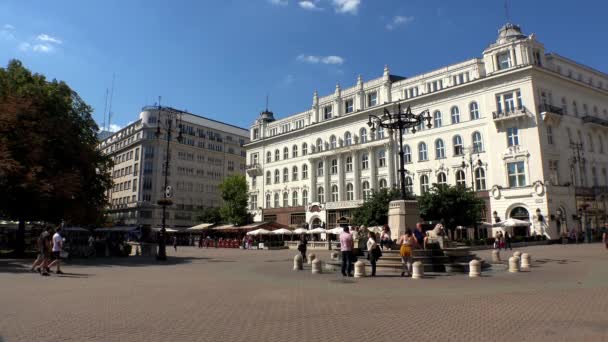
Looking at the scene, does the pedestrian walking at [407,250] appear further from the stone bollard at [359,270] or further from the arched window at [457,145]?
the arched window at [457,145]

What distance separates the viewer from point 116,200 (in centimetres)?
8231

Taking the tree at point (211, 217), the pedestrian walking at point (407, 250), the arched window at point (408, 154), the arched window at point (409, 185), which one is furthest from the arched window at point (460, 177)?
the tree at point (211, 217)

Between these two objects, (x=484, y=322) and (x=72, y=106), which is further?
(x=72, y=106)

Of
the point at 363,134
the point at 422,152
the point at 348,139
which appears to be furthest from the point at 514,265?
the point at 348,139

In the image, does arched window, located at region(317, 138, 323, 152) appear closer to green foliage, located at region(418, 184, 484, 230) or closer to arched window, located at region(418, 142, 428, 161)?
arched window, located at region(418, 142, 428, 161)

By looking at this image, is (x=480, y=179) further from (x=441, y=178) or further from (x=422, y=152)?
(x=422, y=152)

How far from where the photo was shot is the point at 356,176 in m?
55.6

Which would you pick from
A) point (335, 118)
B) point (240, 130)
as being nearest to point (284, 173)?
point (335, 118)

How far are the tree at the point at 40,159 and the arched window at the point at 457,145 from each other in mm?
36736

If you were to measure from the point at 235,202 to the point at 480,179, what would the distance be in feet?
122

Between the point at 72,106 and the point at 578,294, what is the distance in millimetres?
35673

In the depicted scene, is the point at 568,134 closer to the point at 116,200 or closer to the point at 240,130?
the point at 240,130

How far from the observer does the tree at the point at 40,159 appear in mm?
21672

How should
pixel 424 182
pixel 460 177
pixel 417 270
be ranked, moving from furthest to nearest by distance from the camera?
pixel 424 182, pixel 460 177, pixel 417 270
